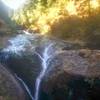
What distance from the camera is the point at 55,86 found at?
10.4 meters

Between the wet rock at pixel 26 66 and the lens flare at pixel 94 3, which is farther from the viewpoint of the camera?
the lens flare at pixel 94 3

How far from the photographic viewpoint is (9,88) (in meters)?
11.2

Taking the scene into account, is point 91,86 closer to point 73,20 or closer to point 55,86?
point 55,86

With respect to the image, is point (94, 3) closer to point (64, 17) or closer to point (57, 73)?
point (64, 17)

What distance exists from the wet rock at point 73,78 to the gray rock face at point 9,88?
90 cm

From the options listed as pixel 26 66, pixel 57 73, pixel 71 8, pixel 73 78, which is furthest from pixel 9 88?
pixel 71 8

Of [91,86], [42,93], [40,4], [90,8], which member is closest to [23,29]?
[40,4]

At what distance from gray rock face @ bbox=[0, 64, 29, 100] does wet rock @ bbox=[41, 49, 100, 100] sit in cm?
90

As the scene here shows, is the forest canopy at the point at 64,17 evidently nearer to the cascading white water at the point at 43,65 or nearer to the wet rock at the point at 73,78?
the cascading white water at the point at 43,65

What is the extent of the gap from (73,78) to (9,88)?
108 inches

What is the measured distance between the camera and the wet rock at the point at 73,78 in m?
9.76

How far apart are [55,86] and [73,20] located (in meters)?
9.45

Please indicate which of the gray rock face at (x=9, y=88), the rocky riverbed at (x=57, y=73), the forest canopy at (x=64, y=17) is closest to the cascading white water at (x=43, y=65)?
the rocky riverbed at (x=57, y=73)

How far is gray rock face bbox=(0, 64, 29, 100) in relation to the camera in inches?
428
